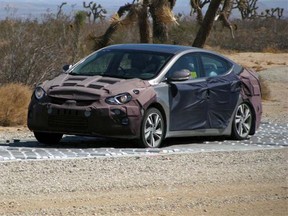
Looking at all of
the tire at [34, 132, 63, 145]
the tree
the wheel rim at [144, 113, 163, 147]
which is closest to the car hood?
the wheel rim at [144, 113, 163, 147]

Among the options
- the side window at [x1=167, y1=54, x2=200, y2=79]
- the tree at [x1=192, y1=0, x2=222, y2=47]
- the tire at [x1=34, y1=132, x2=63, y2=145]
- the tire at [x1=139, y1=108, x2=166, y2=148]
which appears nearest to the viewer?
the tire at [x1=139, y1=108, x2=166, y2=148]

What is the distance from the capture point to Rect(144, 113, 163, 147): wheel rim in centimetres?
1417

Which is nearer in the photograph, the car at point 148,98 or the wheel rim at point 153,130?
the car at point 148,98

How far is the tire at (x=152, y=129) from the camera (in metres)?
14.1

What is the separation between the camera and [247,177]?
11656 mm

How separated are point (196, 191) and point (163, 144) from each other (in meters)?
4.74

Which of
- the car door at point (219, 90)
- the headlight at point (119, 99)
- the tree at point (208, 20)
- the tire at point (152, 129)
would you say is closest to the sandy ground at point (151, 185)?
the tire at point (152, 129)

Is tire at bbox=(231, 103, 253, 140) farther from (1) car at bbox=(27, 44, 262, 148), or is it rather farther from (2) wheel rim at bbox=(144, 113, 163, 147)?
(2) wheel rim at bbox=(144, 113, 163, 147)

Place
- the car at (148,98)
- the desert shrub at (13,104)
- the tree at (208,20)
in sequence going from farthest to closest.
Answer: the tree at (208,20) → the desert shrub at (13,104) → the car at (148,98)

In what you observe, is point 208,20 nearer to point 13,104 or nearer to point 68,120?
point 13,104

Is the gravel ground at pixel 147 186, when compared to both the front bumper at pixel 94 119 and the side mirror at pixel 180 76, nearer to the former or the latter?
the front bumper at pixel 94 119

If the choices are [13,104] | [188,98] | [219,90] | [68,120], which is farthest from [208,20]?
[68,120]

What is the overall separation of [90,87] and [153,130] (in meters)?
1.12

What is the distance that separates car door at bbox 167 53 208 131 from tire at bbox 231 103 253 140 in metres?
0.82
